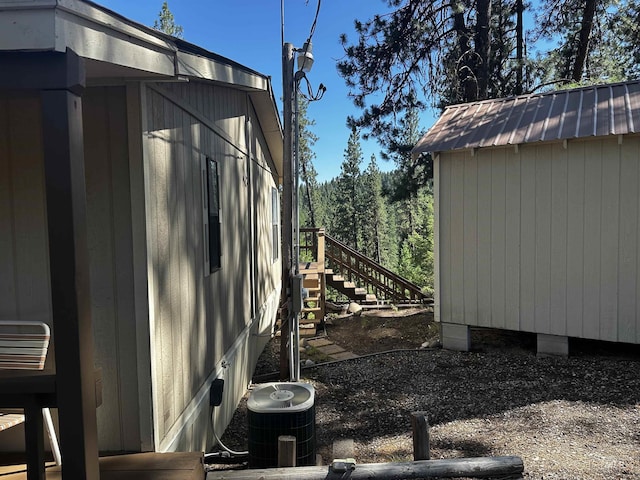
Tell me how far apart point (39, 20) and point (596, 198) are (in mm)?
5990

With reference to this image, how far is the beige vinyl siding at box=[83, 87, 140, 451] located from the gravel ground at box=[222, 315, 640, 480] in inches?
66.8

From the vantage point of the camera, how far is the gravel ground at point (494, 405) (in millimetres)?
3734

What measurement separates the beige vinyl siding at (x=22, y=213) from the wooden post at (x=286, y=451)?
158 cm

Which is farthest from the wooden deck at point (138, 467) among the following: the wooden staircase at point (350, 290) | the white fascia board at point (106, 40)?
the wooden staircase at point (350, 290)

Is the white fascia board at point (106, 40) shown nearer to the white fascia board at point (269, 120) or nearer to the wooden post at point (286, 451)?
the wooden post at point (286, 451)

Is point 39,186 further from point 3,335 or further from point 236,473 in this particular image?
point 236,473

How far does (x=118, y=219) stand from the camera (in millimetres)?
2717

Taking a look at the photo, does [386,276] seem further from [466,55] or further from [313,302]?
[466,55]

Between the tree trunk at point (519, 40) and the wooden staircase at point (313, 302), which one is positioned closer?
the wooden staircase at point (313, 302)

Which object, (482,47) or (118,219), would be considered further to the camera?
(482,47)

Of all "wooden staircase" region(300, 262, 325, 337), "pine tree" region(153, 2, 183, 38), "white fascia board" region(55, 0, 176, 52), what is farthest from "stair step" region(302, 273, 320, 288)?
"pine tree" region(153, 2, 183, 38)

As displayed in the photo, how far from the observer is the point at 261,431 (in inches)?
129

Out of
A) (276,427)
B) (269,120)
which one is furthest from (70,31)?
(269,120)

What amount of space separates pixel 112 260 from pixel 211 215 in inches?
64.1
